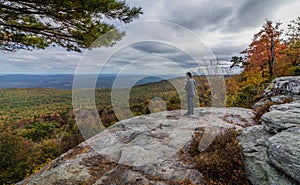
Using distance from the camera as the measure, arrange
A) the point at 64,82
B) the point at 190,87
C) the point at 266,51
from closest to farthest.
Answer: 1. the point at 190,87
2. the point at 266,51
3. the point at 64,82

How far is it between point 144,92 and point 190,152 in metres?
14.3

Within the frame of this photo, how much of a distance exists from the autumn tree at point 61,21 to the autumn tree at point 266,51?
46.0 feet

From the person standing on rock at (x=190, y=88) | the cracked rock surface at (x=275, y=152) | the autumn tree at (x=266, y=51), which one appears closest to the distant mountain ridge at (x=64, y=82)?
the person standing on rock at (x=190, y=88)

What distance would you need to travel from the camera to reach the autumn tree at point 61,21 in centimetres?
397

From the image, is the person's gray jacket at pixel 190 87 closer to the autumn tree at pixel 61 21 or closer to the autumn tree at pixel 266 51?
the autumn tree at pixel 61 21

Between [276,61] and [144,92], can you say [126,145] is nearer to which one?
[144,92]

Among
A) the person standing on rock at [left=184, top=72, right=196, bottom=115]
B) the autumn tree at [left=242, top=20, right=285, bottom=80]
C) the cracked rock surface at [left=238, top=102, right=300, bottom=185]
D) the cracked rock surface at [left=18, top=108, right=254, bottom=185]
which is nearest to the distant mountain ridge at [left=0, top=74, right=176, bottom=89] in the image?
the person standing on rock at [left=184, top=72, right=196, bottom=115]

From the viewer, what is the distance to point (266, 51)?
Result: 13547mm

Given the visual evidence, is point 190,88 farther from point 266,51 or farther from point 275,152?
point 266,51

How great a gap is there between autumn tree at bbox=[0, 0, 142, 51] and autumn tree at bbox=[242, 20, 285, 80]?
14.0 m

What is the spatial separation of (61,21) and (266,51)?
16.1m

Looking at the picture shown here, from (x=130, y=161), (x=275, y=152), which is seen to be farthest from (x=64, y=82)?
(x=275, y=152)

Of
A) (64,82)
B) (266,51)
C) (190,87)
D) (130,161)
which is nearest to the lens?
(130,161)

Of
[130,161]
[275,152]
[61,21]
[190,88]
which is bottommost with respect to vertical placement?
[130,161]
